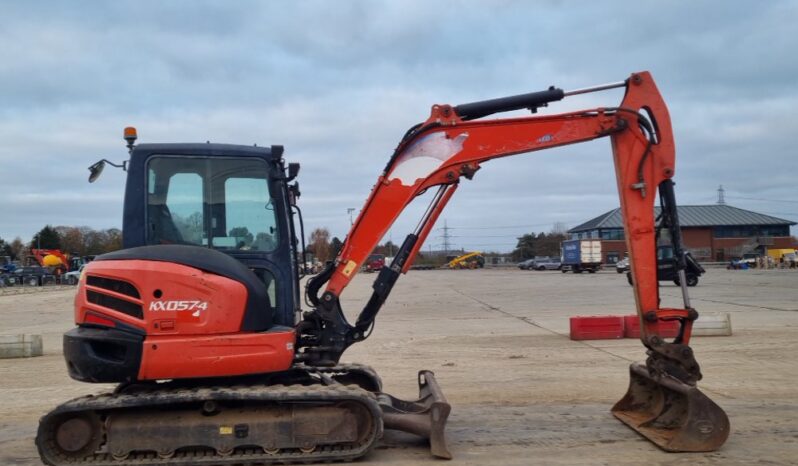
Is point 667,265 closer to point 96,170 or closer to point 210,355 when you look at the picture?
point 210,355

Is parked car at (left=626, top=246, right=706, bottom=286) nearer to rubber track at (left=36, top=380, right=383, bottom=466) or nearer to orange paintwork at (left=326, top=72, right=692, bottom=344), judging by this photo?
orange paintwork at (left=326, top=72, right=692, bottom=344)

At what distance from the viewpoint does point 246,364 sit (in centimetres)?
585

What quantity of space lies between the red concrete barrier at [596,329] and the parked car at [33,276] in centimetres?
5945

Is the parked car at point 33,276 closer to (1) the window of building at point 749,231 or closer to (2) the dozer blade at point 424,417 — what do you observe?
(2) the dozer blade at point 424,417

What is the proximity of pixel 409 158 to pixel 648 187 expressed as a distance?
98.6 inches

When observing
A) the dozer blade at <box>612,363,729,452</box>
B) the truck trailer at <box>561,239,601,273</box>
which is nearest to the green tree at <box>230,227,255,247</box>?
the dozer blade at <box>612,363,729,452</box>

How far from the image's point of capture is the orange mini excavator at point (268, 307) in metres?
5.76

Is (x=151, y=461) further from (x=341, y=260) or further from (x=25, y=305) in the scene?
(x=25, y=305)

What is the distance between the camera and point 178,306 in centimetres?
573

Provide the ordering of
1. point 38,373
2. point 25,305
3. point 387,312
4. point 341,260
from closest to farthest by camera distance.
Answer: point 341,260 < point 38,373 < point 387,312 < point 25,305

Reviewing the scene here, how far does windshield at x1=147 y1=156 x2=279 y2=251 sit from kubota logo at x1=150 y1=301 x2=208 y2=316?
709 mm

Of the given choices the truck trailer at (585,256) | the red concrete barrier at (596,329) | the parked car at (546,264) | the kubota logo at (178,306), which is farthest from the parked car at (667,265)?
the parked car at (546,264)

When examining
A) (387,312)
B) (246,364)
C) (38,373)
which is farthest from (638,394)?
(387,312)

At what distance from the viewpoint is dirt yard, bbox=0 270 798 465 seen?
20.8 feet
